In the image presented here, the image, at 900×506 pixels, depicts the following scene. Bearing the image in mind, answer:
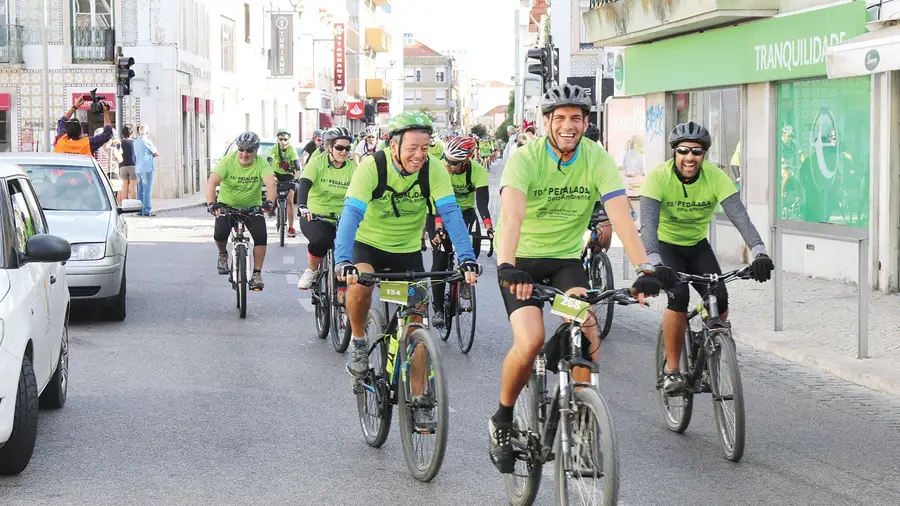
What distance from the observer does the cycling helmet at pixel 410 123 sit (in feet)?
24.4

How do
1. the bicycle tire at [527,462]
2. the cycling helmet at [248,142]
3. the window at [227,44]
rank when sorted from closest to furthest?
the bicycle tire at [527,462]
the cycling helmet at [248,142]
the window at [227,44]

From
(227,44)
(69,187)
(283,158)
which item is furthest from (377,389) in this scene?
(227,44)

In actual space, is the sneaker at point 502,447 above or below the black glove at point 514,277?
below

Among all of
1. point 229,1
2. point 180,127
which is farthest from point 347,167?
point 229,1

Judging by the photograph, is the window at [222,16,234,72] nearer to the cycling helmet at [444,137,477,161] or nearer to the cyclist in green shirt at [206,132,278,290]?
the cyclist in green shirt at [206,132,278,290]

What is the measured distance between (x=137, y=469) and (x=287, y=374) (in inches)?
130

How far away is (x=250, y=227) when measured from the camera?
46.9 ft

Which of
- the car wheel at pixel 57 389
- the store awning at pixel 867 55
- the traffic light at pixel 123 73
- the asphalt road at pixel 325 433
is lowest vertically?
the asphalt road at pixel 325 433

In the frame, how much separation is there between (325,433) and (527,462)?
231 cm

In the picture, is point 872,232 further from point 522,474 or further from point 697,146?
point 522,474

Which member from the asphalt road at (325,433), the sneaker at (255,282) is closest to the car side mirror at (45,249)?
the asphalt road at (325,433)

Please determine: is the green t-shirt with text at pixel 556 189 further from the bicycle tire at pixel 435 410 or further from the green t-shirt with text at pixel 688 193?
the green t-shirt with text at pixel 688 193

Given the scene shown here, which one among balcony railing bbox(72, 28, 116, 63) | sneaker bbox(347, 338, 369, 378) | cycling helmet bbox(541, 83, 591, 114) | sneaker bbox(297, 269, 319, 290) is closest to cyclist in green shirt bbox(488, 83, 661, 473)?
cycling helmet bbox(541, 83, 591, 114)

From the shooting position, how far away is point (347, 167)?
43.4ft
